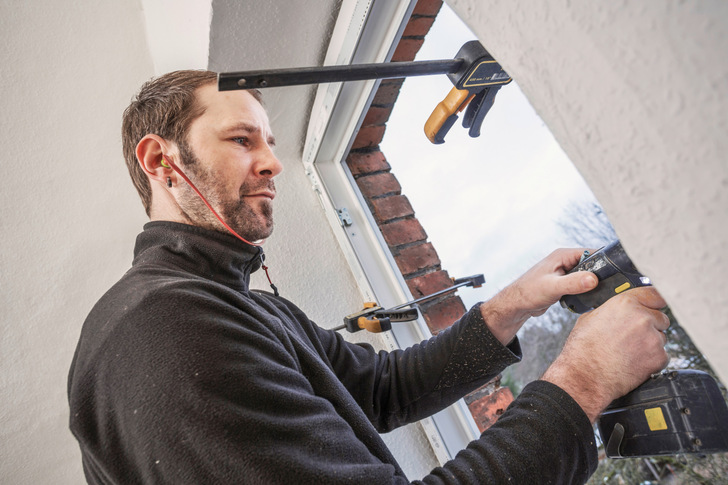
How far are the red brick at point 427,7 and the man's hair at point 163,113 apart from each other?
19.6 inches

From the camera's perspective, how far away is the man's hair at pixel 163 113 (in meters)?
1.01

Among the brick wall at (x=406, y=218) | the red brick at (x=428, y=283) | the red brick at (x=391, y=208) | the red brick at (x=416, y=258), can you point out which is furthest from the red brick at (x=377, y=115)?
the red brick at (x=428, y=283)

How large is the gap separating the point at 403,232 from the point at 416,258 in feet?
0.36

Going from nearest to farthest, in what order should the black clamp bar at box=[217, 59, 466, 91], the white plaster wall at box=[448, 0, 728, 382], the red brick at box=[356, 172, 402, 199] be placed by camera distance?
the white plaster wall at box=[448, 0, 728, 382], the black clamp bar at box=[217, 59, 466, 91], the red brick at box=[356, 172, 402, 199]

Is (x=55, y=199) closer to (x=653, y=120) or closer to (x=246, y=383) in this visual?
(x=246, y=383)

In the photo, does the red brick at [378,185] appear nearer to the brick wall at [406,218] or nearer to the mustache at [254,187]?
the brick wall at [406,218]

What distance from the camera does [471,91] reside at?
667 mm

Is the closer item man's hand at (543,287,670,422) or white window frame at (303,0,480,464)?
man's hand at (543,287,670,422)

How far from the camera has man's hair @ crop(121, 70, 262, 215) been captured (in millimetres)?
1006

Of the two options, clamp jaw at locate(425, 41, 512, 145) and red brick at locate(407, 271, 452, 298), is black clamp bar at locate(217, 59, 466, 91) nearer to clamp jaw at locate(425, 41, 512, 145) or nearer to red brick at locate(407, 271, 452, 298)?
clamp jaw at locate(425, 41, 512, 145)

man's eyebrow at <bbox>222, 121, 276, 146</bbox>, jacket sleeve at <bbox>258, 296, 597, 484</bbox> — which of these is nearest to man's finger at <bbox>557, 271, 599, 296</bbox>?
jacket sleeve at <bbox>258, 296, 597, 484</bbox>

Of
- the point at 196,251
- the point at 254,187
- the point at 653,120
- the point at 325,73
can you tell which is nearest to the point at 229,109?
the point at 254,187

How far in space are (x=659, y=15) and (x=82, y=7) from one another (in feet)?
5.61

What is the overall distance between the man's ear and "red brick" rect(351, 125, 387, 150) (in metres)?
0.76
